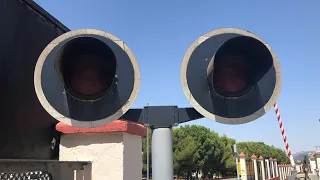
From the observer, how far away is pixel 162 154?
72.7 inches

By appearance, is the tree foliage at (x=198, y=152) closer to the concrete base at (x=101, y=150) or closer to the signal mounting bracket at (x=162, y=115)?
the concrete base at (x=101, y=150)

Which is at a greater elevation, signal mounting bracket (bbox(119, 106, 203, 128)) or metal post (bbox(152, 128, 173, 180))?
signal mounting bracket (bbox(119, 106, 203, 128))

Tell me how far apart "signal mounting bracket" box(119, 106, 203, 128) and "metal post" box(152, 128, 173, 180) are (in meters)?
0.05

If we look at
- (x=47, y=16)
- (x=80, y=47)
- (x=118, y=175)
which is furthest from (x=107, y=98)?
(x=47, y=16)

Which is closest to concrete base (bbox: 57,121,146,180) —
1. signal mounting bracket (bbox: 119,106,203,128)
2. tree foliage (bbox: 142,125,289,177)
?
signal mounting bracket (bbox: 119,106,203,128)

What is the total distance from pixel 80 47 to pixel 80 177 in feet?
7.09

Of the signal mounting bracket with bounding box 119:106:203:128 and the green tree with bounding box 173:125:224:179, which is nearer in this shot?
the signal mounting bracket with bounding box 119:106:203:128

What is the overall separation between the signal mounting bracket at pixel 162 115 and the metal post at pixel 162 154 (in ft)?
0.15

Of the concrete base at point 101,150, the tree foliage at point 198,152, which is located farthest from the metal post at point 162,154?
the tree foliage at point 198,152

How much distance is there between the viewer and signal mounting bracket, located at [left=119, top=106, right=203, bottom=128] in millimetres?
1903

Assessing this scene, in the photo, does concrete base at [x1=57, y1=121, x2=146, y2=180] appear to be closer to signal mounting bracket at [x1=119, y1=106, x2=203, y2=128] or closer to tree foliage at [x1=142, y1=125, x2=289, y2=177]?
signal mounting bracket at [x1=119, y1=106, x2=203, y2=128]

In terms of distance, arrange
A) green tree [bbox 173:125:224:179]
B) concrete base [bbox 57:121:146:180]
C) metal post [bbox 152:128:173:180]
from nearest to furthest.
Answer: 1. metal post [bbox 152:128:173:180]
2. concrete base [bbox 57:121:146:180]
3. green tree [bbox 173:125:224:179]

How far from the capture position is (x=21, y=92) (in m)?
3.46

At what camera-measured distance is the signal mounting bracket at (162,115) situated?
6.24ft
